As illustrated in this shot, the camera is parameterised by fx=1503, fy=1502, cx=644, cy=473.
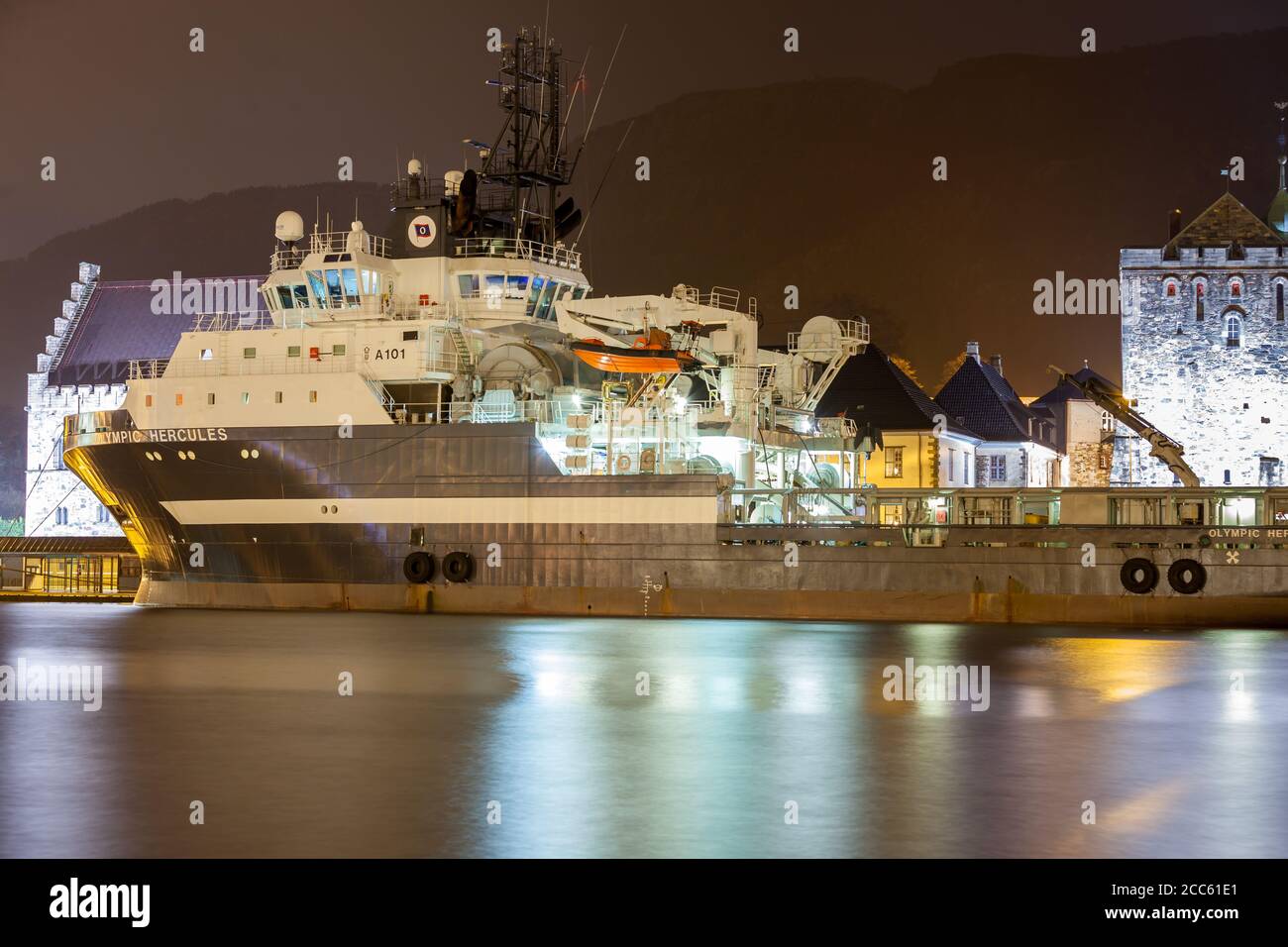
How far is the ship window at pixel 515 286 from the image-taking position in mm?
30688

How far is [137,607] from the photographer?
108 ft

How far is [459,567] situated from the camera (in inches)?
1111

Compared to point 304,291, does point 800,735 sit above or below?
below

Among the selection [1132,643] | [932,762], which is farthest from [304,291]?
[932,762]

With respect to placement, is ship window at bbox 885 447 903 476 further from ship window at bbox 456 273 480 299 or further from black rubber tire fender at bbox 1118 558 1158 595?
black rubber tire fender at bbox 1118 558 1158 595

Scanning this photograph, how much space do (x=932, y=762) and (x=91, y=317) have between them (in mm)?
66758

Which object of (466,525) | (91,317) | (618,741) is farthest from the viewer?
(91,317)

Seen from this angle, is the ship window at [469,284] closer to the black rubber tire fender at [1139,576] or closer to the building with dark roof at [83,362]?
the black rubber tire fender at [1139,576]

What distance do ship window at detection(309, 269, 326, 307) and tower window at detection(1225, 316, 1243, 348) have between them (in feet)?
101

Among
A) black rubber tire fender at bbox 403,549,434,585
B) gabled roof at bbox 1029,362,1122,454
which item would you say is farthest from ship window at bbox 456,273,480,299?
gabled roof at bbox 1029,362,1122,454

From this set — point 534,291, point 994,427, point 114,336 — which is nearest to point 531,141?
point 534,291

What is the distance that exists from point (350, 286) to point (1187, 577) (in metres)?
16.8

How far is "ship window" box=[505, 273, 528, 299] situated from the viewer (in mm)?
30688
